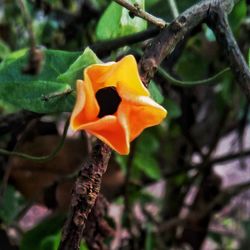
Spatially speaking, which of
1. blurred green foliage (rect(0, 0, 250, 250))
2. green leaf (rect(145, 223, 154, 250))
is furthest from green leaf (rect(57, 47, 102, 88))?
green leaf (rect(145, 223, 154, 250))

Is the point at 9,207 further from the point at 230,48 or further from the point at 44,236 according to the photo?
the point at 230,48

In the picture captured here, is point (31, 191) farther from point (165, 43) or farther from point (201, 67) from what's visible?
point (165, 43)

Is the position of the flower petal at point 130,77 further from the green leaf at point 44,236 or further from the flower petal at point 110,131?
the green leaf at point 44,236

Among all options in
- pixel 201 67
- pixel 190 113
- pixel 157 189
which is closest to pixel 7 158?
pixel 190 113

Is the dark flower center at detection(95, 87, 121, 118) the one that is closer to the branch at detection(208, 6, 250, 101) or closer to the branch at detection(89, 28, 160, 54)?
the branch at detection(208, 6, 250, 101)

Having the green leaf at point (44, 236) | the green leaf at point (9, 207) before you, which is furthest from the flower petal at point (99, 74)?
the green leaf at point (9, 207)

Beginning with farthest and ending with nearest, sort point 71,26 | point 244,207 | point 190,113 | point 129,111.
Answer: point 244,207
point 71,26
point 190,113
point 129,111
